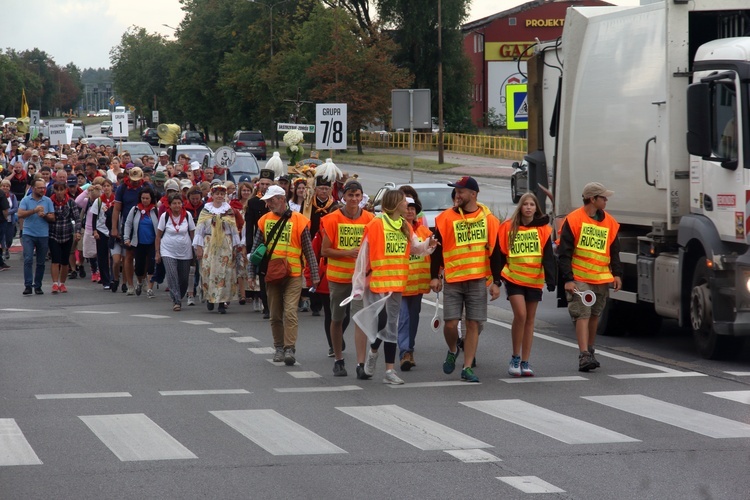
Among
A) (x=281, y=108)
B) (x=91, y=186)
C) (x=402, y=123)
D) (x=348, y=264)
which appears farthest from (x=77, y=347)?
(x=281, y=108)

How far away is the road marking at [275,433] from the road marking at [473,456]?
72 cm

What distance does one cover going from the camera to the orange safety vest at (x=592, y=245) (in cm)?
1188

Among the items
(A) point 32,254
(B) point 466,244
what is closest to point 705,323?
(B) point 466,244

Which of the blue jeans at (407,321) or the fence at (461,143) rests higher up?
the fence at (461,143)

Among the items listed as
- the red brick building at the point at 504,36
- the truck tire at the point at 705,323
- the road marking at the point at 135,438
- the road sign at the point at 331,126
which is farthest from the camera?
the red brick building at the point at 504,36

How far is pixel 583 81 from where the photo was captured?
48.0 ft

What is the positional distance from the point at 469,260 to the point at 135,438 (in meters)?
3.79

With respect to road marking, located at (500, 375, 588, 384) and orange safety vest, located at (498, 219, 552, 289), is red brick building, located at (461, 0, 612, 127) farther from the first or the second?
road marking, located at (500, 375, 588, 384)

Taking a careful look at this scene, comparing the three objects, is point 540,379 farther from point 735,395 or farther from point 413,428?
point 413,428

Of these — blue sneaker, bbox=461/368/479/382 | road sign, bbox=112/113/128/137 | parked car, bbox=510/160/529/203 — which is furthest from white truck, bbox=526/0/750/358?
road sign, bbox=112/113/128/137

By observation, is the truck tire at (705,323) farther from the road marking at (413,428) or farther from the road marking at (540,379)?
the road marking at (413,428)

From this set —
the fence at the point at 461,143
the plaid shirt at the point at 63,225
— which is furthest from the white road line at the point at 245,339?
the fence at the point at 461,143

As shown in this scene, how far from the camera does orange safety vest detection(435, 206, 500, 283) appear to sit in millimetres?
11297

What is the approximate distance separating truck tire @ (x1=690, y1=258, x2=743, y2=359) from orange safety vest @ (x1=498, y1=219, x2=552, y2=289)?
1.76 m
